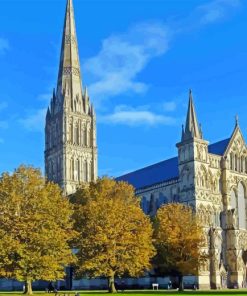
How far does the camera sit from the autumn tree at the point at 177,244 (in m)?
73.5

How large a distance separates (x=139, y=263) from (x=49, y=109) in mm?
78847

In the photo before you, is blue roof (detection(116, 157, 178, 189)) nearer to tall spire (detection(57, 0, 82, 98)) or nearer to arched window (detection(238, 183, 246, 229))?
arched window (detection(238, 183, 246, 229))

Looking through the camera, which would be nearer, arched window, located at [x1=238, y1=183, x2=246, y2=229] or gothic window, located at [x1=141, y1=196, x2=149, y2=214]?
arched window, located at [x1=238, y1=183, x2=246, y2=229]

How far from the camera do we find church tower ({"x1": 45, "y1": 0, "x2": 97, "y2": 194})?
416 ft

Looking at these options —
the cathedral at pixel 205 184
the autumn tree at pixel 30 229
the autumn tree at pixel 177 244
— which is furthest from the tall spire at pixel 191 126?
the autumn tree at pixel 30 229

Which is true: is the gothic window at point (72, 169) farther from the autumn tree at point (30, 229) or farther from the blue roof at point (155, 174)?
the autumn tree at point (30, 229)

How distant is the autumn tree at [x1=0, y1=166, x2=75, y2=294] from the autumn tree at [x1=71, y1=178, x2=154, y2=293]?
9.58 feet


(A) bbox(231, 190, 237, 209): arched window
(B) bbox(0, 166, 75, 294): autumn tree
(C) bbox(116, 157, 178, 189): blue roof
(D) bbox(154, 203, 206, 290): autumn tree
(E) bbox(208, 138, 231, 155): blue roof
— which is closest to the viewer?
(B) bbox(0, 166, 75, 294): autumn tree

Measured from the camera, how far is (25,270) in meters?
54.5

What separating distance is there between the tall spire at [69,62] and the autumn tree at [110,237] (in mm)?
70527

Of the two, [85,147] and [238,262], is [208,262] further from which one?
[85,147]

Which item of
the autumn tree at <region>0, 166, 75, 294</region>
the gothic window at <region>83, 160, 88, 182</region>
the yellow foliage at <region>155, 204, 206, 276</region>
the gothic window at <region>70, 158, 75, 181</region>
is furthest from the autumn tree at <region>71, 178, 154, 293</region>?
the gothic window at <region>83, 160, 88, 182</region>

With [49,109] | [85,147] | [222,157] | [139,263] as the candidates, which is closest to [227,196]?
[222,157]

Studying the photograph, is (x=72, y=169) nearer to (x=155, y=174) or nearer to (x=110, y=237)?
(x=155, y=174)
